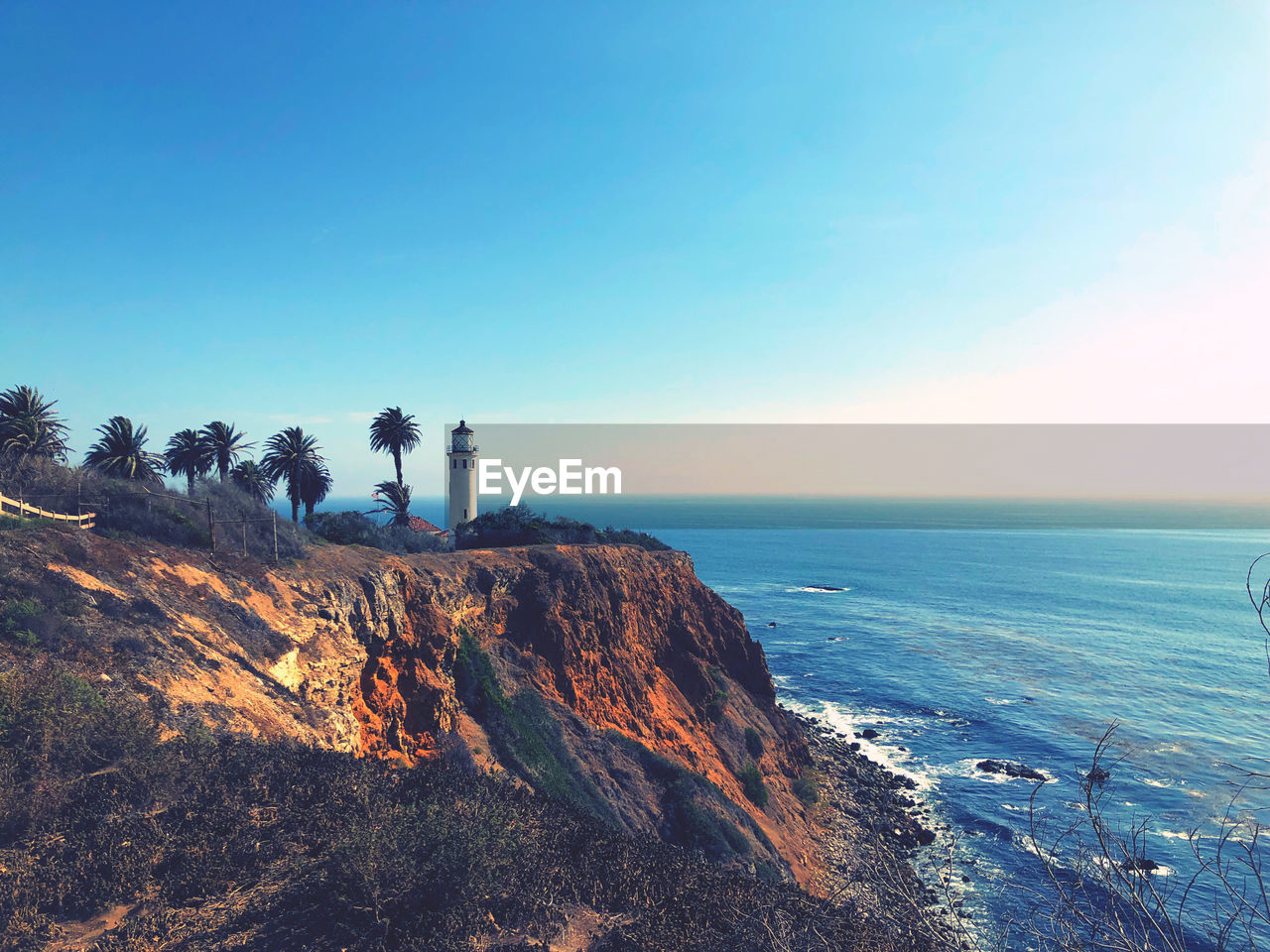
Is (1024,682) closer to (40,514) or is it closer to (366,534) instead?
(366,534)

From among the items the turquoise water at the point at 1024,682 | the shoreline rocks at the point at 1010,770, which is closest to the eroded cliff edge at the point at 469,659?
the turquoise water at the point at 1024,682

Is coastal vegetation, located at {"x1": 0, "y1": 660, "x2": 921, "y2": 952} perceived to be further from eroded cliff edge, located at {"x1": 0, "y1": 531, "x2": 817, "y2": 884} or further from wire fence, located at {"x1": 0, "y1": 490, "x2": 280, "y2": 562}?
wire fence, located at {"x1": 0, "y1": 490, "x2": 280, "y2": 562}

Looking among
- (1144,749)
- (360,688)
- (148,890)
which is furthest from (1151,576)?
(148,890)

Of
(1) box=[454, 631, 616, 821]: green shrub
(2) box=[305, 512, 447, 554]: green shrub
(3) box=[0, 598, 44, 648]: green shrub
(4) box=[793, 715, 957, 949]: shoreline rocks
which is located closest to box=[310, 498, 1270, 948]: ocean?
(4) box=[793, 715, 957, 949]: shoreline rocks

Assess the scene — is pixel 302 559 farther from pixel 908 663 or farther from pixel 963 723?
pixel 908 663

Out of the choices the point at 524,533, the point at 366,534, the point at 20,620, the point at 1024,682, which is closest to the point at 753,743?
the point at 524,533

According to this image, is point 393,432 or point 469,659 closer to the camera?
point 469,659

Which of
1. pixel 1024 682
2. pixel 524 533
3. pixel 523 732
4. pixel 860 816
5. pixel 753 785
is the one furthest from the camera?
pixel 1024 682
